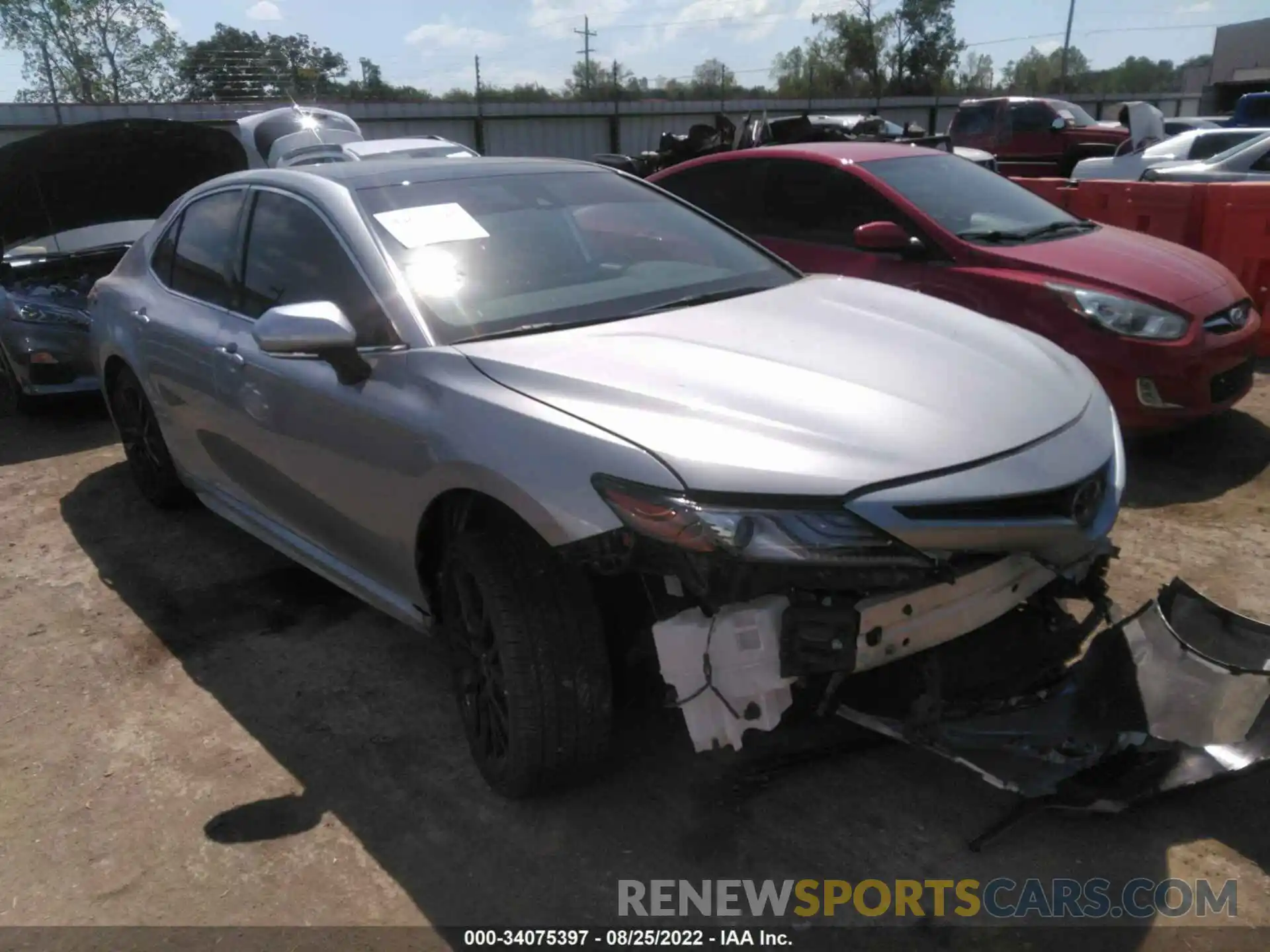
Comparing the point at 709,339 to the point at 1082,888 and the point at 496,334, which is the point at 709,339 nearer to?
the point at 496,334

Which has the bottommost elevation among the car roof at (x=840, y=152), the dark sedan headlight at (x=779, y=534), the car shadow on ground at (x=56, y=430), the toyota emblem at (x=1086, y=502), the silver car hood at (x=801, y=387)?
the car shadow on ground at (x=56, y=430)

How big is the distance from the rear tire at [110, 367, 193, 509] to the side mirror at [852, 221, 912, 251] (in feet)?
11.5

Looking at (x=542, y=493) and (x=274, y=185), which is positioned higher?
(x=274, y=185)

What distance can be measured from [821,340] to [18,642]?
3.24 metres

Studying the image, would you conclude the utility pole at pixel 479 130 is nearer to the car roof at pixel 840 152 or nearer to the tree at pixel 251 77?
the tree at pixel 251 77

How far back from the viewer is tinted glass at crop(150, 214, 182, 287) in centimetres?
446

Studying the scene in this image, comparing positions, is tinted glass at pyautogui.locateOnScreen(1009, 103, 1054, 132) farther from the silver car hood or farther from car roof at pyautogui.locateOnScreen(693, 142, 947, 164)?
the silver car hood

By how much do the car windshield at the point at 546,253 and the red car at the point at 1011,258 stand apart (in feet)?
6.31

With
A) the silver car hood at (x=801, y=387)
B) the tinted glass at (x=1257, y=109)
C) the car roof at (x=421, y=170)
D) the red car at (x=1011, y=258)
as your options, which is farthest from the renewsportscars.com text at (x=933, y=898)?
the tinted glass at (x=1257, y=109)

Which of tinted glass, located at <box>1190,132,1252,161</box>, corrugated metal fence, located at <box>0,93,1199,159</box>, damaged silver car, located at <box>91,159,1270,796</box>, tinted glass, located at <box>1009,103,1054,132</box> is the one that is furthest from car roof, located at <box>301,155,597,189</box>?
corrugated metal fence, located at <box>0,93,1199,159</box>

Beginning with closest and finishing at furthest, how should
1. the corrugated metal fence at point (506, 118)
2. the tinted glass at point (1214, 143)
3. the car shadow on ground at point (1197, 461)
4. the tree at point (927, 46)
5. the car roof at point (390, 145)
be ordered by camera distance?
the car shadow on ground at point (1197, 461) → the car roof at point (390, 145) → the tinted glass at point (1214, 143) → the corrugated metal fence at point (506, 118) → the tree at point (927, 46)

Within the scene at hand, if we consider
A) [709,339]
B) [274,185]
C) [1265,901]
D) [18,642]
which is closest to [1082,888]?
[1265,901]

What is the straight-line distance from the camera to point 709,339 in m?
2.90

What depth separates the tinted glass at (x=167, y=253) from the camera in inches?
176
